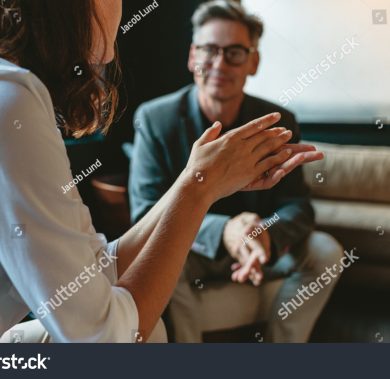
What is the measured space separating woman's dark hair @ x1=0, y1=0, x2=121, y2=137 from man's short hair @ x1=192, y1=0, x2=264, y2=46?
3.05 feet

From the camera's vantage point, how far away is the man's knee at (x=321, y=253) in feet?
5.40

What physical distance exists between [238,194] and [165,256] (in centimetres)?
96

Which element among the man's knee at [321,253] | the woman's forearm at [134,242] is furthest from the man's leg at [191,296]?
the woman's forearm at [134,242]

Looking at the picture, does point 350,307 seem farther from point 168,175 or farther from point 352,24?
point 352,24

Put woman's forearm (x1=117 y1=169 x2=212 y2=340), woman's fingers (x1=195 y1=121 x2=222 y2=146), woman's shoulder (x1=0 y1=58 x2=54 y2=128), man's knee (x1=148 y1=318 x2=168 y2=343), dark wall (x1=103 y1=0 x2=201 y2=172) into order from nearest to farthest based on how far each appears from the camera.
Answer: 1. woman's shoulder (x1=0 y1=58 x2=54 y2=128)
2. woman's forearm (x1=117 y1=169 x2=212 y2=340)
3. woman's fingers (x1=195 y1=121 x2=222 y2=146)
4. man's knee (x1=148 y1=318 x2=168 y2=343)
5. dark wall (x1=103 y1=0 x2=201 y2=172)

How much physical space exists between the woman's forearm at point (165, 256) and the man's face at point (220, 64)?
3.19 ft

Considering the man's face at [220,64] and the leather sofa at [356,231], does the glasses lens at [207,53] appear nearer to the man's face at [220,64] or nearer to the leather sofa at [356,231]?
the man's face at [220,64]

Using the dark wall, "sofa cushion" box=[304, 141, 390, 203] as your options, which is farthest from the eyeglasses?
the dark wall

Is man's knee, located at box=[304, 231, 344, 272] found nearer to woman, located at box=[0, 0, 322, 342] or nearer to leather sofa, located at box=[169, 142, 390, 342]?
leather sofa, located at box=[169, 142, 390, 342]

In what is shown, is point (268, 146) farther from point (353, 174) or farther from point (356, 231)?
point (353, 174)

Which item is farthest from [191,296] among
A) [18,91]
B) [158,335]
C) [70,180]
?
[18,91]

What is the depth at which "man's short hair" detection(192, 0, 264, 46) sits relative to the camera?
166cm
